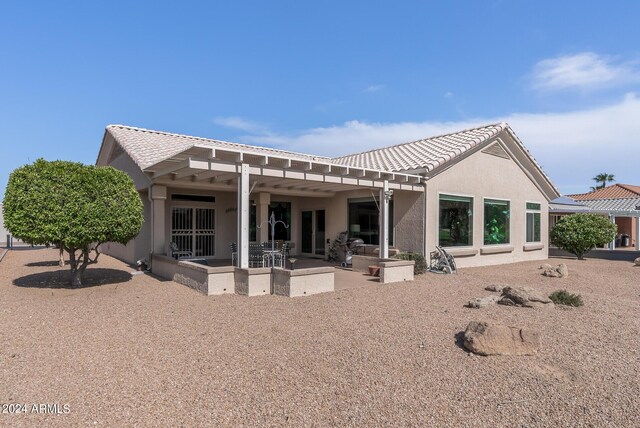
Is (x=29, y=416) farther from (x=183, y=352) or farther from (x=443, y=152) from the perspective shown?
(x=443, y=152)

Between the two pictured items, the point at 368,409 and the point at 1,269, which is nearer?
the point at 368,409

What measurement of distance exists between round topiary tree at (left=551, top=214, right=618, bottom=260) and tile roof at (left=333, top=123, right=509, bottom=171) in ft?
19.8

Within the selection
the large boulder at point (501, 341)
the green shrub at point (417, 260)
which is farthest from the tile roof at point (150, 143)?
the large boulder at point (501, 341)

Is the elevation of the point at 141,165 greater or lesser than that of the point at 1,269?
greater

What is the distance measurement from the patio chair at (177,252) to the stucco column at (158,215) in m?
0.71

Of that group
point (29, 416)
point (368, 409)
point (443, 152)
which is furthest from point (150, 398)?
point (443, 152)

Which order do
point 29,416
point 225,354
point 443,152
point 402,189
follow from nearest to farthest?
point 29,416 < point 225,354 < point 402,189 < point 443,152

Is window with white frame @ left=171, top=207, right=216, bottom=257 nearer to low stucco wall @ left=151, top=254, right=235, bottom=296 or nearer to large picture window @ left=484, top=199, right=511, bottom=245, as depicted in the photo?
low stucco wall @ left=151, top=254, right=235, bottom=296

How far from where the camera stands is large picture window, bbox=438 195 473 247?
1362 cm

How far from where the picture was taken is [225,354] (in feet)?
17.2

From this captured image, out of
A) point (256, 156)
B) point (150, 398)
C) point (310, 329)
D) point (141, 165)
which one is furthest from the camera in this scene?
point (141, 165)

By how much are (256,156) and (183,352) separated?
16.7ft

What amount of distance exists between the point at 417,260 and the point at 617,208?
24331 millimetres

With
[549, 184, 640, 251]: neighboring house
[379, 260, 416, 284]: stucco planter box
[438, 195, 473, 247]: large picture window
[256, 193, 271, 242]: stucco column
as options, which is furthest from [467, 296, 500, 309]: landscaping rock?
[549, 184, 640, 251]: neighboring house
